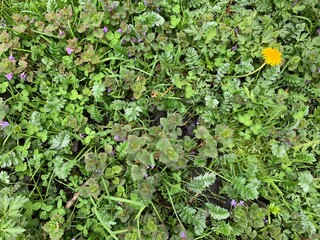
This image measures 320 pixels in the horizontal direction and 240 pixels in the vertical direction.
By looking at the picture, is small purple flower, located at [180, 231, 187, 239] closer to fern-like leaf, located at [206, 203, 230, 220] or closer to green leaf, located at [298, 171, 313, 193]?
fern-like leaf, located at [206, 203, 230, 220]

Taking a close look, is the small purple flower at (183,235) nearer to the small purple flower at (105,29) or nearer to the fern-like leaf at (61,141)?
the fern-like leaf at (61,141)

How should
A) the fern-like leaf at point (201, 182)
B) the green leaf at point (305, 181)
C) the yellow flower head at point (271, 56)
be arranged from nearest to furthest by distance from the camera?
the fern-like leaf at point (201, 182), the green leaf at point (305, 181), the yellow flower head at point (271, 56)

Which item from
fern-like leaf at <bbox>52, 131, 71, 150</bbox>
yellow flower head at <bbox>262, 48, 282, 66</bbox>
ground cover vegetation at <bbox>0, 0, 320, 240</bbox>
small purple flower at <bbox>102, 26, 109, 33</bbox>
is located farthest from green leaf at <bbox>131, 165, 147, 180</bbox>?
yellow flower head at <bbox>262, 48, 282, 66</bbox>

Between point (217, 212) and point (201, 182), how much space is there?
8.0 inches

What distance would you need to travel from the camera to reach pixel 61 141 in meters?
2.20

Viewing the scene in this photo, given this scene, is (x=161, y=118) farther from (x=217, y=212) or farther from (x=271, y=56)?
(x=271, y=56)

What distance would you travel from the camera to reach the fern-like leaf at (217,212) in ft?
6.85

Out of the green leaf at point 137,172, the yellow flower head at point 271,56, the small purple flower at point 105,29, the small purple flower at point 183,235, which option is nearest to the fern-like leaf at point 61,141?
the green leaf at point 137,172

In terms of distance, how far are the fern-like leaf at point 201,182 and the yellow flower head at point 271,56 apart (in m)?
0.90

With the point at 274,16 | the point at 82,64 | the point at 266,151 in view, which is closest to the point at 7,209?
the point at 82,64

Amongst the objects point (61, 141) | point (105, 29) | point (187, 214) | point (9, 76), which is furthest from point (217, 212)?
point (9, 76)

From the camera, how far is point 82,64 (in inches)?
96.0

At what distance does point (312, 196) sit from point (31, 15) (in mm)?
2340

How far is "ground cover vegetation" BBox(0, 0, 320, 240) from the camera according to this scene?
6.97ft
